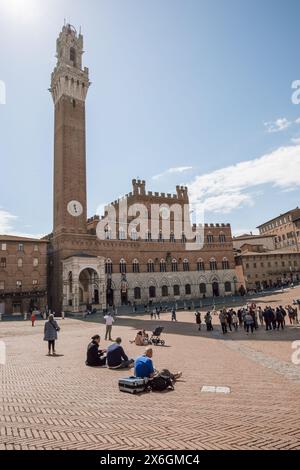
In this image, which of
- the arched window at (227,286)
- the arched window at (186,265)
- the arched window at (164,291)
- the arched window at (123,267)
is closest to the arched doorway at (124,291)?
the arched window at (123,267)

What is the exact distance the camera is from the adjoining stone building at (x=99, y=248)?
42.9 meters

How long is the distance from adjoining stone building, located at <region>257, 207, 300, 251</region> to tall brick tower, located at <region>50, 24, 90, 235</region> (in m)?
48.5

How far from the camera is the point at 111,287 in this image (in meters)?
47.2

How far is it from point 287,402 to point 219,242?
5308cm

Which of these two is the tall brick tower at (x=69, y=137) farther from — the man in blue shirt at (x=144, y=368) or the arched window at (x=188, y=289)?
the man in blue shirt at (x=144, y=368)

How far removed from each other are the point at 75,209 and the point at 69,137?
10699 millimetres

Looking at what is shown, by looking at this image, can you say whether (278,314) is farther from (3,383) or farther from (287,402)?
(3,383)

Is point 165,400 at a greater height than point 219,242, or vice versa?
point 219,242

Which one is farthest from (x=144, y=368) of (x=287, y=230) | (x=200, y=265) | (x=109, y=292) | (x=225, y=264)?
(x=287, y=230)

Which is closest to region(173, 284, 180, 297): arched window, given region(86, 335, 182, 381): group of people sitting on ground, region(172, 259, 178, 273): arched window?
region(172, 259, 178, 273): arched window

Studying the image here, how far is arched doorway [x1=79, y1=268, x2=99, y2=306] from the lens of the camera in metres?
42.9

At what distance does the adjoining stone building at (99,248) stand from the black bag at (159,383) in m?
32.9

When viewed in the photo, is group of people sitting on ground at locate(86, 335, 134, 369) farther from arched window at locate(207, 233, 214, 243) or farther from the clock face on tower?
arched window at locate(207, 233, 214, 243)

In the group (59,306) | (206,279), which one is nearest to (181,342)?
(59,306)
